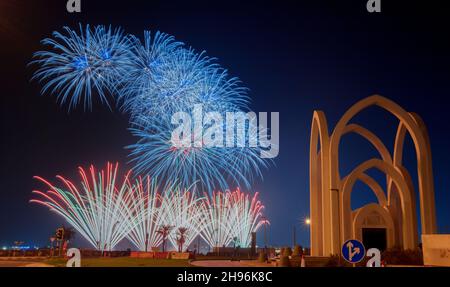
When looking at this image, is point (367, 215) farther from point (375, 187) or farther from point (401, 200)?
point (375, 187)

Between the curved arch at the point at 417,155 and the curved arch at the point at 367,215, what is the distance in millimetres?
3363

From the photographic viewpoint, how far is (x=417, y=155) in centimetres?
3906

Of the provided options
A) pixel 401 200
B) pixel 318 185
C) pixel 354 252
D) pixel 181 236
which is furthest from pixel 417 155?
pixel 181 236

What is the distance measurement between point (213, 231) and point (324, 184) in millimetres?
18753

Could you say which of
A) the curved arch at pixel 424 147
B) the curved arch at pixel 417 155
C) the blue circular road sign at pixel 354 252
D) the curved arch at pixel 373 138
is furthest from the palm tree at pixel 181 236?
the blue circular road sign at pixel 354 252

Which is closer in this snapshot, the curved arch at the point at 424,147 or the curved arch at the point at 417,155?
the curved arch at the point at 417,155

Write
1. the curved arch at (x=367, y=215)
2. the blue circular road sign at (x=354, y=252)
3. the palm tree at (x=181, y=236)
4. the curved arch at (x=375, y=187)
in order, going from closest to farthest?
1. the blue circular road sign at (x=354, y=252)
2. the curved arch at (x=367, y=215)
3. the curved arch at (x=375, y=187)
4. the palm tree at (x=181, y=236)

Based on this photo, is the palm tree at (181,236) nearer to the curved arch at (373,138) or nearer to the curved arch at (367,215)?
the curved arch at (373,138)

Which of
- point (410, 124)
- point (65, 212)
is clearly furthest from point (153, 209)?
point (410, 124)

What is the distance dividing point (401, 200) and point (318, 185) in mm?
7960

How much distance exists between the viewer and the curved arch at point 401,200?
38.7 m
